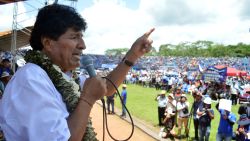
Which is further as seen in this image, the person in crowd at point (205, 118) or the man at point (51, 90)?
the person in crowd at point (205, 118)

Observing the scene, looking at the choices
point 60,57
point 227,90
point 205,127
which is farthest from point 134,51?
point 227,90

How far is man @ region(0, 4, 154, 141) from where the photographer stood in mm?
1298

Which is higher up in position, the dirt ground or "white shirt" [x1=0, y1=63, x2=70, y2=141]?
"white shirt" [x1=0, y1=63, x2=70, y2=141]

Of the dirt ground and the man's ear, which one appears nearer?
the man's ear

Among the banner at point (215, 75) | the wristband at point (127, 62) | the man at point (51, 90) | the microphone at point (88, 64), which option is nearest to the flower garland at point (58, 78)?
the man at point (51, 90)

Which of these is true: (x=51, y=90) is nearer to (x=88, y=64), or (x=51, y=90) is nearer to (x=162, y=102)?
(x=88, y=64)

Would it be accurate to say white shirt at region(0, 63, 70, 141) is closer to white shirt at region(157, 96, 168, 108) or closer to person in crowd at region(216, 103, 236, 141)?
person in crowd at region(216, 103, 236, 141)

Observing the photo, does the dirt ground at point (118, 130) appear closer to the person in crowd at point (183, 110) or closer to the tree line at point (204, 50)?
the person in crowd at point (183, 110)

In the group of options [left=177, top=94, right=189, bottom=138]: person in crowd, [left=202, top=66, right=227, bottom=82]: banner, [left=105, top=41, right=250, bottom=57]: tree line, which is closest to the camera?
[left=177, top=94, right=189, bottom=138]: person in crowd

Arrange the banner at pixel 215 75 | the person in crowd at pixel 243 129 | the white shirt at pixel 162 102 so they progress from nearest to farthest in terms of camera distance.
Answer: the person in crowd at pixel 243 129 → the white shirt at pixel 162 102 → the banner at pixel 215 75

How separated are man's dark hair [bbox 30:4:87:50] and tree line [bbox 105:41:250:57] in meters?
91.6

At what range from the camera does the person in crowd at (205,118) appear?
10.4 meters

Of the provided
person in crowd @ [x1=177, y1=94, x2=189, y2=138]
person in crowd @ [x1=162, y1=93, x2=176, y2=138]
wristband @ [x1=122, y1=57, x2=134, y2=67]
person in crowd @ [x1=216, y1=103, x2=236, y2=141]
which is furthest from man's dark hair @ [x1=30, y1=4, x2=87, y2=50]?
person in crowd @ [x1=177, y1=94, x2=189, y2=138]

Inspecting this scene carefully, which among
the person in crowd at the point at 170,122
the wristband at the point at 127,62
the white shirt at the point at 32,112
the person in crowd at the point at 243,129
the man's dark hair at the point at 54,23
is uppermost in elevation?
the man's dark hair at the point at 54,23
